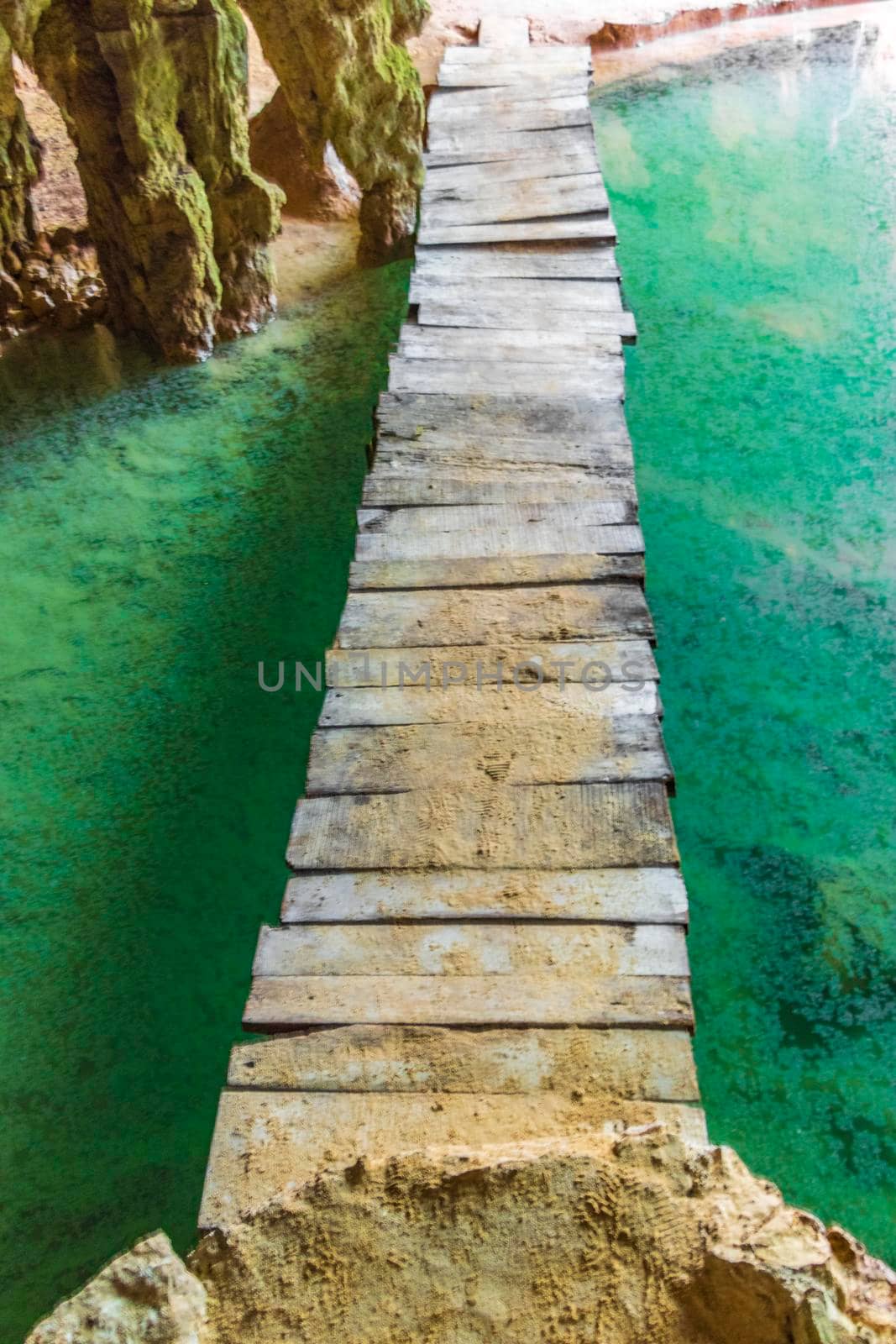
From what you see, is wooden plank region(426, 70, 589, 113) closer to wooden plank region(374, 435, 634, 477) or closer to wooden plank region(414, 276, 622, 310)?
wooden plank region(414, 276, 622, 310)

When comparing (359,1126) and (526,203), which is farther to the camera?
(526,203)

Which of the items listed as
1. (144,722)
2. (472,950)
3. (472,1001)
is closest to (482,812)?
(472,950)

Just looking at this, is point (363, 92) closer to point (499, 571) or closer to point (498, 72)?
point (498, 72)

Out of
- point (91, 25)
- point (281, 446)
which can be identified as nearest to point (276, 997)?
point (281, 446)

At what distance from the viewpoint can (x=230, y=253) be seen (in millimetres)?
5586

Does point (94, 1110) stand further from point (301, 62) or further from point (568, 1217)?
point (301, 62)

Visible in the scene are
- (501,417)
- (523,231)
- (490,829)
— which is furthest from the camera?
(523,231)

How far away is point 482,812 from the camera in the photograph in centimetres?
266

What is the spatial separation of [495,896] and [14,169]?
4584 mm

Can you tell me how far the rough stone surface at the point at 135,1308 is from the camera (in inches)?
57.8

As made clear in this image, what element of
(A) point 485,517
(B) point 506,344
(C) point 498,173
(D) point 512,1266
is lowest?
(D) point 512,1266

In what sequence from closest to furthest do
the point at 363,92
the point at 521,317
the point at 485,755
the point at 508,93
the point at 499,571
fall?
1. the point at 485,755
2. the point at 499,571
3. the point at 521,317
4. the point at 363,92
5. the point at 508,93

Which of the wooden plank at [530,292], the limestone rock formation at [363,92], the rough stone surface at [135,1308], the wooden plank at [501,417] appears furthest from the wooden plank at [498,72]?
the rough stone surface at [135,1308]

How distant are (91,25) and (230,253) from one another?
1.15m
